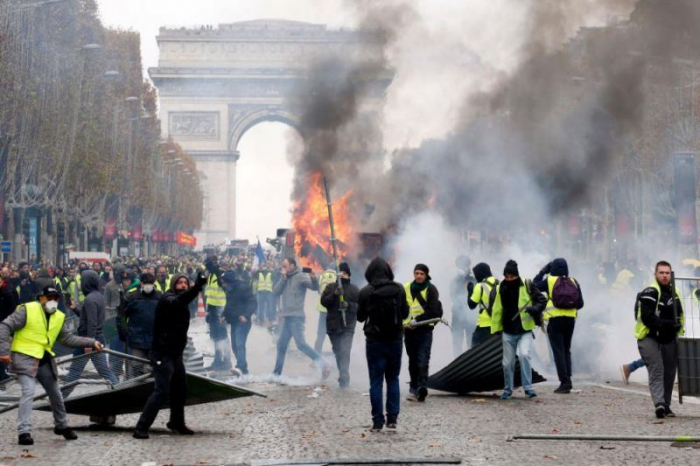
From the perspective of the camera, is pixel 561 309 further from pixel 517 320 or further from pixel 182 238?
pixel 182 238

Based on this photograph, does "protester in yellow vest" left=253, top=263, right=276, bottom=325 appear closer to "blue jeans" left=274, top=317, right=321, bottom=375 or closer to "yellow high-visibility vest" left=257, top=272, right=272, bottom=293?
"yellow high-visibility vest" left=257, top=272, right=272, bottom=293

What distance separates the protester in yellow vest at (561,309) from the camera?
50.0 feet

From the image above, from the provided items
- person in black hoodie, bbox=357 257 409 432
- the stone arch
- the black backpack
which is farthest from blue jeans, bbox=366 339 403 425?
the stone arch

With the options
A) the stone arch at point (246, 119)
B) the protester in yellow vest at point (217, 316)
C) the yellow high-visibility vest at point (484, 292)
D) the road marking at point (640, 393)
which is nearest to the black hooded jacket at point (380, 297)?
the yellow high-visibility vest at point (484, 292)

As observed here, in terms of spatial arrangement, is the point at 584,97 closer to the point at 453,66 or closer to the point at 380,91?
the point at 453,66

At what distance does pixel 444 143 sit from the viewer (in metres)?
33.8

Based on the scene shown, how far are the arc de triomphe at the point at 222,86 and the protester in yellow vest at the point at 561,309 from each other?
77.0 m

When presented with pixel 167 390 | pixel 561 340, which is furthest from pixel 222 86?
pixel 167 390

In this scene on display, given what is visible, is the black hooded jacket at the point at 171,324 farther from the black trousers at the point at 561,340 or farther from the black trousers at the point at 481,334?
the black trousers at the point at 561,340

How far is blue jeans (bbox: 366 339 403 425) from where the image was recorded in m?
11.8

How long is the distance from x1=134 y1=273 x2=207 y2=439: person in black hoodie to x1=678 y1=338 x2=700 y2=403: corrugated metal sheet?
14.6 feet

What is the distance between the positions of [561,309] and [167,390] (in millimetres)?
5599

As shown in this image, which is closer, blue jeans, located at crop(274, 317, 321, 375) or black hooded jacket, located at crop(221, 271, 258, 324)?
blue jeans, located at crop(274, 317, 321, 375)

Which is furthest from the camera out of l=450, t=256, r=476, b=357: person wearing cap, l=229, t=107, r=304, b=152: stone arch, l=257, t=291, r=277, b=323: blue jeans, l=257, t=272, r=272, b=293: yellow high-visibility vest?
l=229, t=107, r=304, b=152: stone arch
